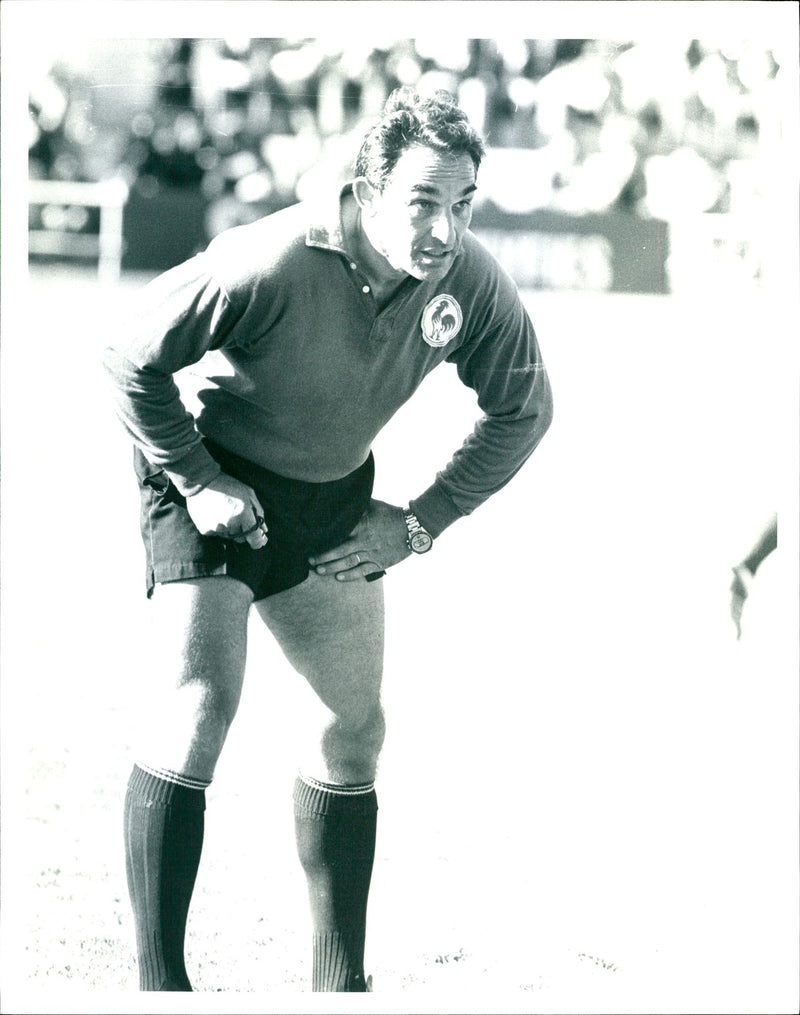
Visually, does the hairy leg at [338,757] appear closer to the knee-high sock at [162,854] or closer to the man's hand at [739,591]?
the knee-high sock at [162,854]

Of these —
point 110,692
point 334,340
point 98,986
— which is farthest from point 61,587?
point 334,340

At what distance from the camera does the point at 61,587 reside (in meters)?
3.61

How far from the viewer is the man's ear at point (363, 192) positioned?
7.63 feet

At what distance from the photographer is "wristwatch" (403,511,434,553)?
2.59 meters

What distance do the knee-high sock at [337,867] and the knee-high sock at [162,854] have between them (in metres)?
0.25

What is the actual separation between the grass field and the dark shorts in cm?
17

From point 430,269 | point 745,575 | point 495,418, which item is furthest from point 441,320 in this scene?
point 745,575

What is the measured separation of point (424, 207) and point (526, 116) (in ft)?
2.13

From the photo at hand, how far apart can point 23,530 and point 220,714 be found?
0.60 meters

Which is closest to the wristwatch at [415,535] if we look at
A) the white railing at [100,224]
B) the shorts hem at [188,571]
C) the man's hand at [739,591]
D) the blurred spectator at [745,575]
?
the shorts hem at [188,571]

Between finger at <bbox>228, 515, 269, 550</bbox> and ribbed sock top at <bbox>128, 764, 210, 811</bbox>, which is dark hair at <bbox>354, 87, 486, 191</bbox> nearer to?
finger at <bbox>228, 515, 269, 550</bbox>

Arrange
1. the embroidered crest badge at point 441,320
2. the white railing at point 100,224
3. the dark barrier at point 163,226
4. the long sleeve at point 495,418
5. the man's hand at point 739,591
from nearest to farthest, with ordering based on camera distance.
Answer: the embroidered crest badge at point 441,320
the long sleeve at point 495,418
the man's hand at point 739,591
the white railing at point 100,224
the dark barrier at point 163,226

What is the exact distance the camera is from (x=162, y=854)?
91.0 inches

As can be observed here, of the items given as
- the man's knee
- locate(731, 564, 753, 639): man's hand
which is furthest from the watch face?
locate(731, 564, 753, 639): man's hand
